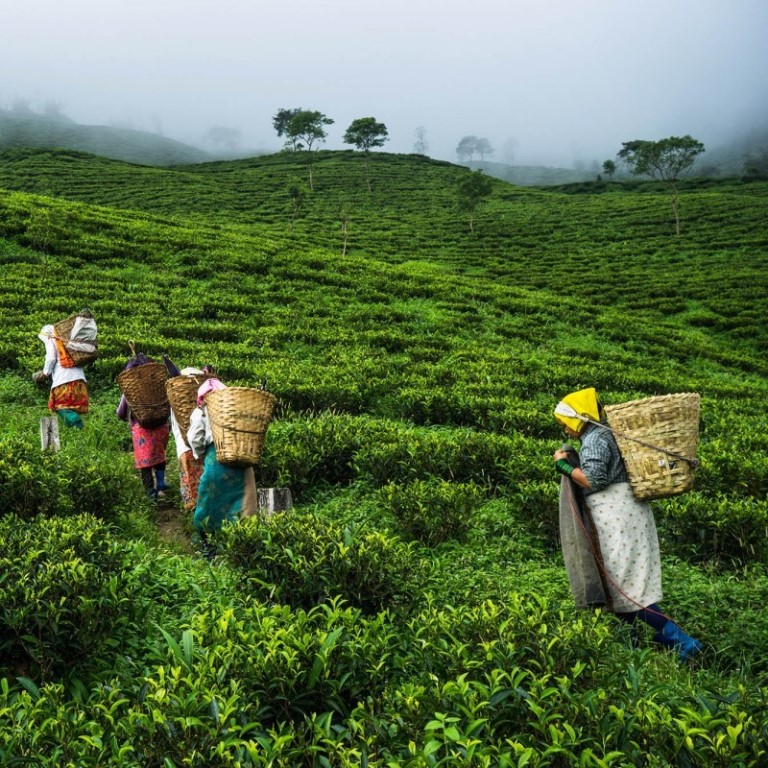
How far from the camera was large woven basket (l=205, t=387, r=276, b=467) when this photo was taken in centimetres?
526

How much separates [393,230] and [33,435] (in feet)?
129

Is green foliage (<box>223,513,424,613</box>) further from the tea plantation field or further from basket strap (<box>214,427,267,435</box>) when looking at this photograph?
basket strap (<box>214,427,267,435</box>)

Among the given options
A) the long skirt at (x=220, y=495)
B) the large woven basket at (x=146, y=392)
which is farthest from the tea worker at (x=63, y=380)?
the long skirt at (x=220, y=495)

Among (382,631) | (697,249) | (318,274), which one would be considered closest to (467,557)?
(382,631)

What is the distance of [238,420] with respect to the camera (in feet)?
17.4

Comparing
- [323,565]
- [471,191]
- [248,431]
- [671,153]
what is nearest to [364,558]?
[323,565]

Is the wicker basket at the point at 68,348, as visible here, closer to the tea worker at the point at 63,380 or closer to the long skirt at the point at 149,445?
the tea worker at the point at 63,380

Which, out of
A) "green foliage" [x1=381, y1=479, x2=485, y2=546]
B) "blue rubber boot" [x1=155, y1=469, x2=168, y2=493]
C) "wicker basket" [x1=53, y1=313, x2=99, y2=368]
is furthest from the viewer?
"wicker basket" [x1=53, y1=313, x2=99, y2=368]

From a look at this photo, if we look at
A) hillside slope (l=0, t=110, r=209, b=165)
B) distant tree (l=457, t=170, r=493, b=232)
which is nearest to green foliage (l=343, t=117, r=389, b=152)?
distant tree (l=457, t=170, r=493, b=232)

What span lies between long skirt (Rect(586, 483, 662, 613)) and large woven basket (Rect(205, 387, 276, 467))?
9.99 feet

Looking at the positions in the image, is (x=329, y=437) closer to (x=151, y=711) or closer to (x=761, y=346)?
(x=151, y=711)

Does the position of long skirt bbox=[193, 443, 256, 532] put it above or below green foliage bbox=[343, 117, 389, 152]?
below

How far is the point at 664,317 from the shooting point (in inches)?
1016

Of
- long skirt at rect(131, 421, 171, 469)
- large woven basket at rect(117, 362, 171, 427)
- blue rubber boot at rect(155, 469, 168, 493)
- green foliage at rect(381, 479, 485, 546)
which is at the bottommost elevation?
blue rubber boot at rect(155, 469, 168, 493)
